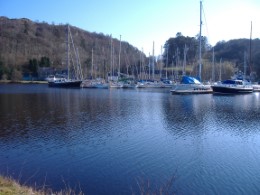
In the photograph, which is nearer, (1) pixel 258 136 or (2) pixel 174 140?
(2) pixel 174 140

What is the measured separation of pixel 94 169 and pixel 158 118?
16.9m

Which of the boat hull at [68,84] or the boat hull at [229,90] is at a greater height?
the boat hull at [68,84]

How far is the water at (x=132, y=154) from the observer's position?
1276 centimetres

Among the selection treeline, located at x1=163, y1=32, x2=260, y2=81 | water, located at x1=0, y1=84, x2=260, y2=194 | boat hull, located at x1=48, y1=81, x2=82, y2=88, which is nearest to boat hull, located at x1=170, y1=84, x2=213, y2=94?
water, located at x1=0, y1=84, x2=260, y2=194

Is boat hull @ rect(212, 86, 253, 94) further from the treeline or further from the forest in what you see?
the treeline

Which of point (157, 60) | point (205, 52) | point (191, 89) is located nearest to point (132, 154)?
point (191, 89)

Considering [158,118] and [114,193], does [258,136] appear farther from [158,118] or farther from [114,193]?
[114,193]

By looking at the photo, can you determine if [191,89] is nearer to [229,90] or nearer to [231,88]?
[229,90]

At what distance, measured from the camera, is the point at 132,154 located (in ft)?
55.9

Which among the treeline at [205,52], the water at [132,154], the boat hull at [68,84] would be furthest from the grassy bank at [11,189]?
the treeline at [205,52]

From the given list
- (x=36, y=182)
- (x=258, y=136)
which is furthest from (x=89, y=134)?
(x=258, y=136)

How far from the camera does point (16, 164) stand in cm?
1498

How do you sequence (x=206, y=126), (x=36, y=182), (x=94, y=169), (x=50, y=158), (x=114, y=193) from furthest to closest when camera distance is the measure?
(x=206, y=126) → (x=50, y=158) → (x=94, y=169) → (x=36, y=182) → (x=114, y=193)

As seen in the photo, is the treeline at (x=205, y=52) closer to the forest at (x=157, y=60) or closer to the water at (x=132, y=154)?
the forest at (x=157, y=60)
